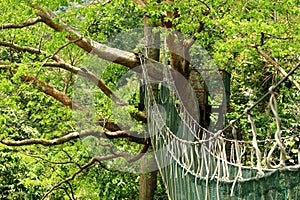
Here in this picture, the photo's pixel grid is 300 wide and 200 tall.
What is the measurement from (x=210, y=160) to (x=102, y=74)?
4216 millimetres

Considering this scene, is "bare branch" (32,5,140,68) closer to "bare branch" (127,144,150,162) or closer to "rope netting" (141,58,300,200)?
"rope netting" (141,58,300,200)

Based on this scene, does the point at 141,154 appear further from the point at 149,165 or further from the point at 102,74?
the point at 102,74

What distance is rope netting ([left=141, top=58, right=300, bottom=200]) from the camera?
2215 millimetres

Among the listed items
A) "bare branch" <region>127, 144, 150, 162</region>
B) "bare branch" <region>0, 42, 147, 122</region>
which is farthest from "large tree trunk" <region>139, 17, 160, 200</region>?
"bare branch" <region>0, 42, 147, 122</region>

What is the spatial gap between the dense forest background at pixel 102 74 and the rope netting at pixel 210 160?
21.2 inches

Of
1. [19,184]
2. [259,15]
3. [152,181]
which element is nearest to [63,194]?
[19,184]

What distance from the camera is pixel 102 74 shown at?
7598mm

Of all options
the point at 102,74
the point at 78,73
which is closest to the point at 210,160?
the point at 78,73

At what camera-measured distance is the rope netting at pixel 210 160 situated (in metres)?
2.21

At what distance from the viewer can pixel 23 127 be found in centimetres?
965

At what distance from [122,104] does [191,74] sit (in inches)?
38.5

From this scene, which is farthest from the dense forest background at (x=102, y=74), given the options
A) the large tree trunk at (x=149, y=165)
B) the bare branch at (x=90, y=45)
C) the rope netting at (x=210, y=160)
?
the rope netting at (x=210, y=160)

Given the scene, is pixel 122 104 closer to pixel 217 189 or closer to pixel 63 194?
pixel 63 194

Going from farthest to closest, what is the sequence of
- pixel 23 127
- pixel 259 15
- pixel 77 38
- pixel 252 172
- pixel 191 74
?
pixel 23 127 → pixel 191 74 → pixel 77 38 → pixel 259 15 → pixel 252 172
